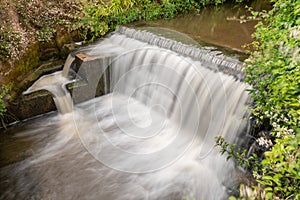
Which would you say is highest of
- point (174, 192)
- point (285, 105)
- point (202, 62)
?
point (285, 105)

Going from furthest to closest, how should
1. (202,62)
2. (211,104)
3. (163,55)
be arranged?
(163,55) → (202,62) → (211,104)

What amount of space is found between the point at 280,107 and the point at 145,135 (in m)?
3.15

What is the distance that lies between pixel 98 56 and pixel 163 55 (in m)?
1.66

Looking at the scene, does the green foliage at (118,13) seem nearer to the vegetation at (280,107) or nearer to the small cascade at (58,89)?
the small cascade at (58,89)

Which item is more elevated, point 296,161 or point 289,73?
point 289,73

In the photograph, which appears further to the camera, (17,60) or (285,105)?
(17,60)

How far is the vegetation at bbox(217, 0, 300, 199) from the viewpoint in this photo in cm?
188

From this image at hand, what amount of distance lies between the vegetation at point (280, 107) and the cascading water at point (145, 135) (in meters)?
1.00

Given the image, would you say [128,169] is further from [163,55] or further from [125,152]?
[163,55]

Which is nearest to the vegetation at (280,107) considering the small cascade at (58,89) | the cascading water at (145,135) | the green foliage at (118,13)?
the cascading water at (145,135)

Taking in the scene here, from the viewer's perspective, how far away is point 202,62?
505cm

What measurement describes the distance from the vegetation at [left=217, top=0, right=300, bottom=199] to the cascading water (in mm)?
998

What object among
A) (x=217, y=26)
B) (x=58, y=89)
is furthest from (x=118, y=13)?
(x=58, y=89)

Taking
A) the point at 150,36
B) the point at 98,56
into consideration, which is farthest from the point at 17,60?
the point at 150,36
